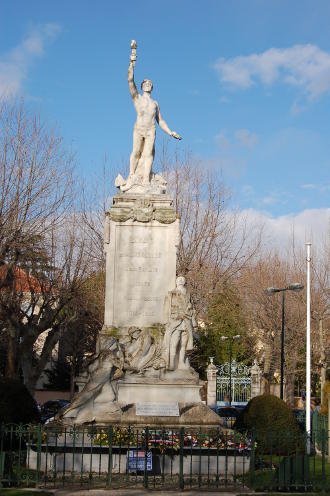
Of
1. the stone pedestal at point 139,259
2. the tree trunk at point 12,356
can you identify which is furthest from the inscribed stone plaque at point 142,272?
the tree trunk at point 12,356

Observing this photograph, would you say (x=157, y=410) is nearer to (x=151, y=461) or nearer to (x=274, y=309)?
(x=151, y=461)

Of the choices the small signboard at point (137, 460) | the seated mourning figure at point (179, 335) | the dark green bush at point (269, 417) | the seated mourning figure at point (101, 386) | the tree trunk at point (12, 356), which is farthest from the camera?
the tree trunk at point (12, 356)

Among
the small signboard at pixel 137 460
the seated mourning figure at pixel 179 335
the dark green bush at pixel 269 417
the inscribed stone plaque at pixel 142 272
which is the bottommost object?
the small signboard at pixel 137 460

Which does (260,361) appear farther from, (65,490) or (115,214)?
(65,490)

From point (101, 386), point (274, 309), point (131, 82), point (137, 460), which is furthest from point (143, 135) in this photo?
point (274, 309)

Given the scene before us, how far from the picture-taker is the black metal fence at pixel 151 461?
1220cm

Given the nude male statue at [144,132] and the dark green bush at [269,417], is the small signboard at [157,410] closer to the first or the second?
the dark green bush at [269,417]

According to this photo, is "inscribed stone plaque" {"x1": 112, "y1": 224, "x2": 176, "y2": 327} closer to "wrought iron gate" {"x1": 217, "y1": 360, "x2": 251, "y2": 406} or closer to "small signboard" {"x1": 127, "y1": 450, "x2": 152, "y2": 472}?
"small signboard" {"x1": 127, "y1": 450, "x2": 152, "y2": 472}

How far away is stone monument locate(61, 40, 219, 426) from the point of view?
51.0ft

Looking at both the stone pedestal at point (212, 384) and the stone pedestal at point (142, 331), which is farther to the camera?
the stone pedestal at point (212, 384)

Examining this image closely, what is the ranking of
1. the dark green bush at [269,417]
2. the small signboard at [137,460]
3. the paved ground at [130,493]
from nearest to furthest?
the paved ground at [130,493] → the small signboard at [137,460] → the dark green bush at [269,417]

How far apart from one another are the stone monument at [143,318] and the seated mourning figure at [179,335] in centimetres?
2

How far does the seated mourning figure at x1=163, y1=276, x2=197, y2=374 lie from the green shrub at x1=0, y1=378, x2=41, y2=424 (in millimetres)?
4636

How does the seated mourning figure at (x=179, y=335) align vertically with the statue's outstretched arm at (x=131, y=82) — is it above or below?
below
